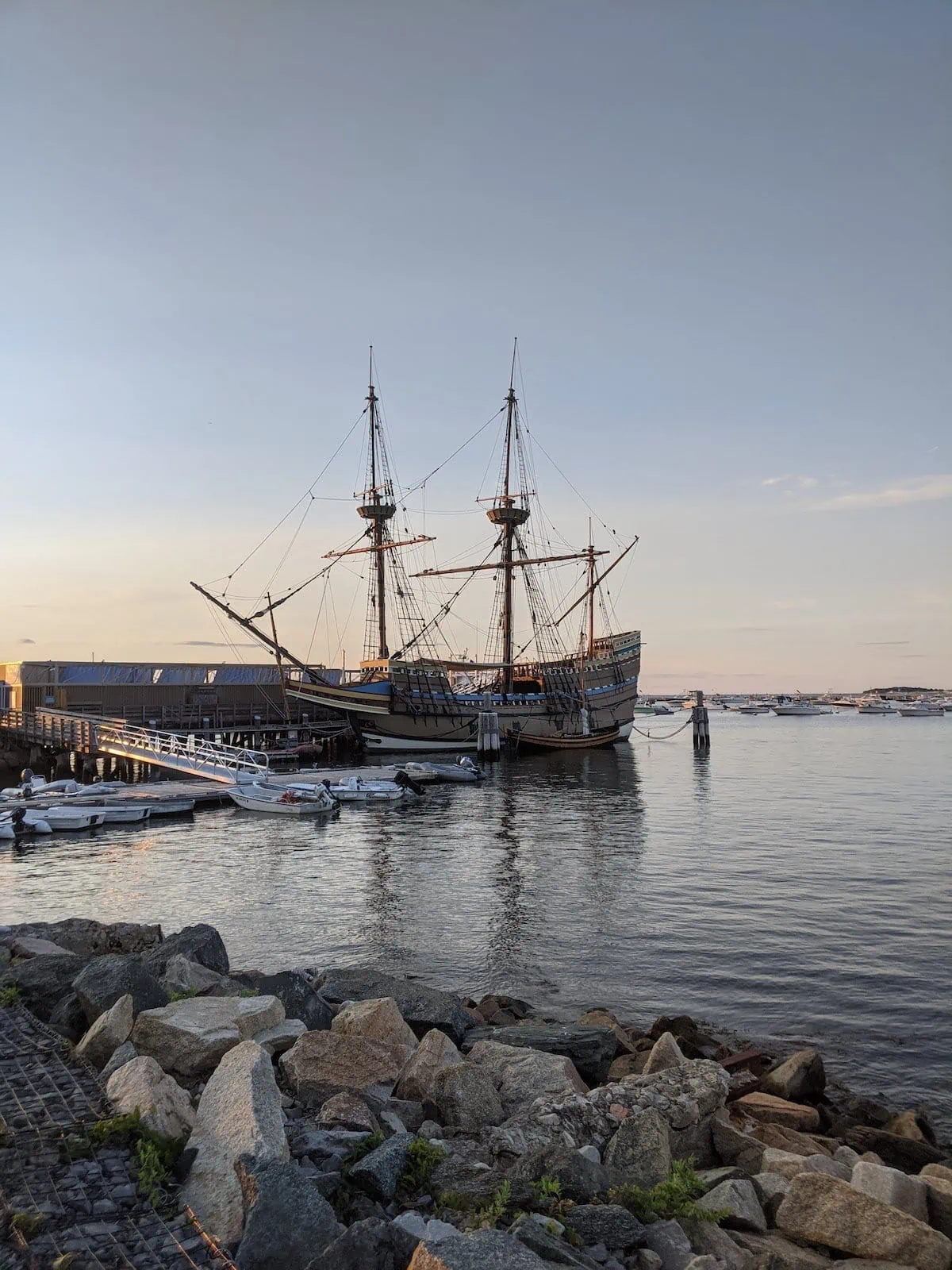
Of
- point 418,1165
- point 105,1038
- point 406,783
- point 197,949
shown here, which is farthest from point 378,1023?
point 406,783

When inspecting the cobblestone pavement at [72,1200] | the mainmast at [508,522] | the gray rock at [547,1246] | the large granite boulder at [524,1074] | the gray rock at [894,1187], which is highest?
the mainmast at [508,522]

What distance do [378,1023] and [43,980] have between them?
4.14 meters

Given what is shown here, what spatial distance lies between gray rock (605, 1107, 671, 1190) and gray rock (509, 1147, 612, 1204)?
1.49 feet

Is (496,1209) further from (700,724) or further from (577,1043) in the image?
(700,724)

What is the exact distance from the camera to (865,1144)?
31.1 feet

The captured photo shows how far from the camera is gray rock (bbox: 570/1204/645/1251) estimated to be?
19.7 ft

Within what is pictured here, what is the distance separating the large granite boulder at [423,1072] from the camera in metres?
8.75

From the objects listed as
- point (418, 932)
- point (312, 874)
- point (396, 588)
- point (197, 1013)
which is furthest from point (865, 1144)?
point (396, 588)

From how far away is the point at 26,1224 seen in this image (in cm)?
533

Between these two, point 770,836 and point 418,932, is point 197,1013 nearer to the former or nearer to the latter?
point 418,932

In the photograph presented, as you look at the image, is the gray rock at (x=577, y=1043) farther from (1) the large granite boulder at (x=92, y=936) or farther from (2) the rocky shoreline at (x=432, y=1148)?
(1) the large granite boulder at (x=92, y=936)

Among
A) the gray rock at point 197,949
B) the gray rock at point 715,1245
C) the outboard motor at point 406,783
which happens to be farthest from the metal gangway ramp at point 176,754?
the gray rock at point 715,1245

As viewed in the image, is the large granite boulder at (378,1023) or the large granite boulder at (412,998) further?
the large granite boulder at (412,998)

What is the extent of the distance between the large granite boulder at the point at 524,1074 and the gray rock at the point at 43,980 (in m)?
5.00
